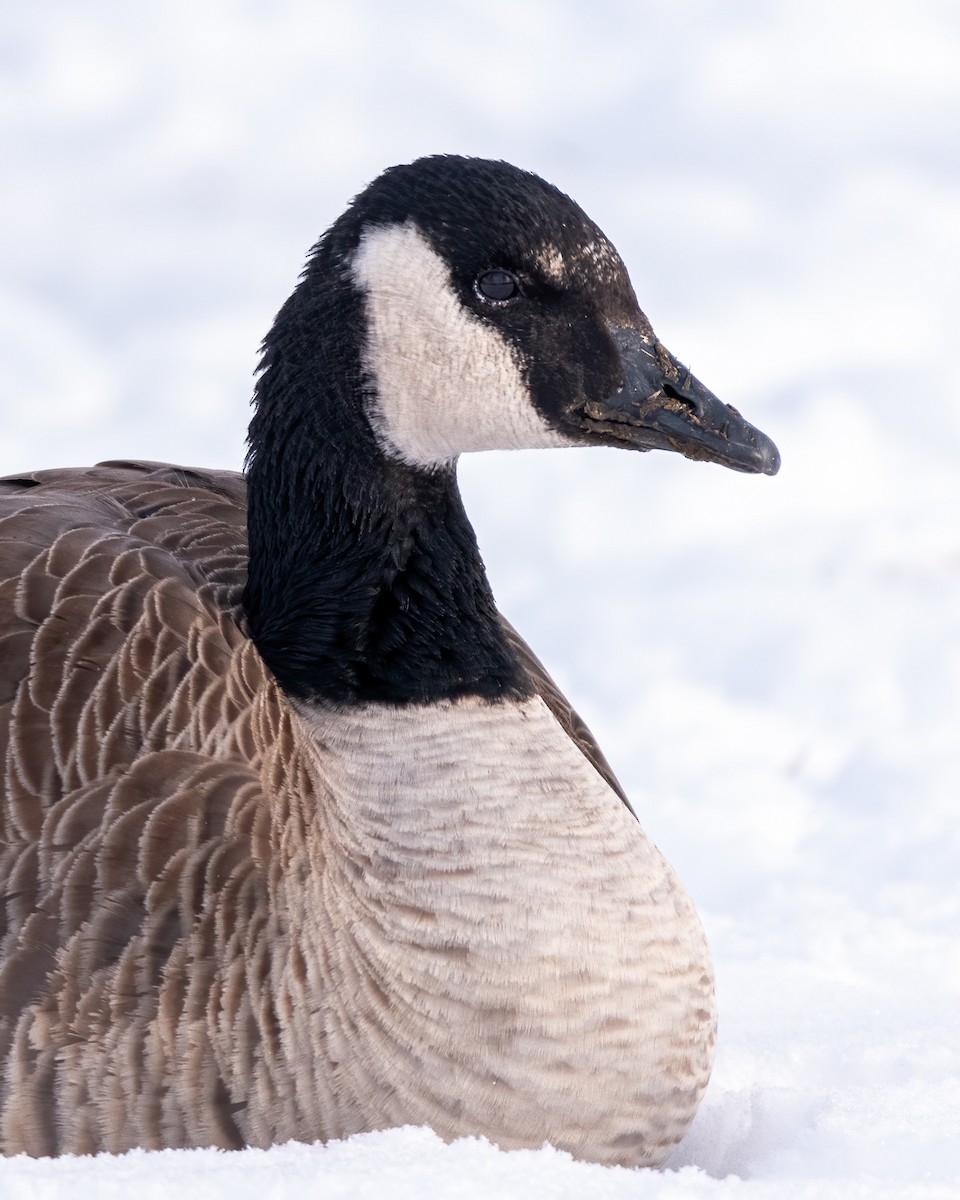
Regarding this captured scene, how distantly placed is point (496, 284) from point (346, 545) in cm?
61

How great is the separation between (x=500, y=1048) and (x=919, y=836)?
3193 millimetres

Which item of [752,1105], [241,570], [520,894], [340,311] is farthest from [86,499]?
[752,1105]

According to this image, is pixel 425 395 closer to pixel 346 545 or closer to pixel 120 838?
pixel 346 545

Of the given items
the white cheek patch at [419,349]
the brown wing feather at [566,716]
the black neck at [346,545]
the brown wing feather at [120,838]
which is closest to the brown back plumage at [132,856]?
the brown wing feather at [120,838]

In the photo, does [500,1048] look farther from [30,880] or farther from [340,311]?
[340,311]

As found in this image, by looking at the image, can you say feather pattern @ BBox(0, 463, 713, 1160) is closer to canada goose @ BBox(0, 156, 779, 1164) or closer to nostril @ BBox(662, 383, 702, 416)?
canada goose @ BBox(0, 156, 779, 1164)

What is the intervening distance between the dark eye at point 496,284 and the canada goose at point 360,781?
0.06ft

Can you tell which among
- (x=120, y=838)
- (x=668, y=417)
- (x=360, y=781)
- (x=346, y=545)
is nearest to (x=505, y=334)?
(x=668, y=417)

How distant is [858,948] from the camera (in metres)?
5.14

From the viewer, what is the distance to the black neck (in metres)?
3.46

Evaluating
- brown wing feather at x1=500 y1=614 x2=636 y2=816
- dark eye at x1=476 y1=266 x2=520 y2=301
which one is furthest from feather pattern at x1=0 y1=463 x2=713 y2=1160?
dark eye at x1=476 y1=266 x2=520 y2=301

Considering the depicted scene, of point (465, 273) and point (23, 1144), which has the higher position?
point (465, 273)

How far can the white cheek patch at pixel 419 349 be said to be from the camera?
3396mm

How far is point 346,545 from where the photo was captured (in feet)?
11.7
